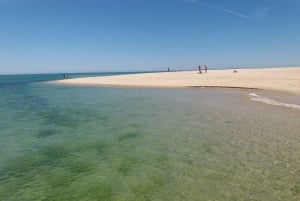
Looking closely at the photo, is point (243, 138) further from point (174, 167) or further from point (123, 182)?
point (123, 182)

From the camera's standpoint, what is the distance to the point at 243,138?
421 inches

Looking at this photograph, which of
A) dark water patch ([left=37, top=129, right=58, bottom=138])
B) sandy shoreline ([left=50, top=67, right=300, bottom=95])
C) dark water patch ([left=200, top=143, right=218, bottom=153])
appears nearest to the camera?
dark water patch ([left=200, top=143, right=218, bottom=153])

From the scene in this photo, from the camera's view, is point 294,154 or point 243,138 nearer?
point 294,154

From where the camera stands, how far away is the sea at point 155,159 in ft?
20.6

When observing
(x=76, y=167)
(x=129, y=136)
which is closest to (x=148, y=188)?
(x=76, y=167)

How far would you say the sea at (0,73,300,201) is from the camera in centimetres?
627

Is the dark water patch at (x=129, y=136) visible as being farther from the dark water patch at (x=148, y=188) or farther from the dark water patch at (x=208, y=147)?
the dark water patch at (x=148, y=188)

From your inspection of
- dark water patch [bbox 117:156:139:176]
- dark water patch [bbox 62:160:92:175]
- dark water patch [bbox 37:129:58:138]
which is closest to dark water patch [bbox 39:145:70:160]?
dark water patch [bbox 62:160:92:175]

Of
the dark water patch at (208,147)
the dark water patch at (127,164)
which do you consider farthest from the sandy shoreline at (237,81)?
the dark water patch at (127,164)

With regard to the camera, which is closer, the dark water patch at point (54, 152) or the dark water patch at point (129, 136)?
the dark water patch at point (54, 152)

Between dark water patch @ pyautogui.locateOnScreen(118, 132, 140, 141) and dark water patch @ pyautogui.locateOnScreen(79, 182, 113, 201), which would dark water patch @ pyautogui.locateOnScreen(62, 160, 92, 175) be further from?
dark water patch @ pyautogui.locateOnScreen(118, 132, 140, 141)

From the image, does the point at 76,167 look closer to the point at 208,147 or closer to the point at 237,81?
the point at 208,147

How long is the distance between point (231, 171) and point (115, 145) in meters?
4.61

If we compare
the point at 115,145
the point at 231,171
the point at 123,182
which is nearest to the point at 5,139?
the point at 115,145
